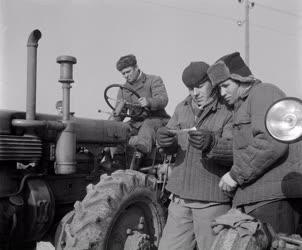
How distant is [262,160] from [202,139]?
568mm

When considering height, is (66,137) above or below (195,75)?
below

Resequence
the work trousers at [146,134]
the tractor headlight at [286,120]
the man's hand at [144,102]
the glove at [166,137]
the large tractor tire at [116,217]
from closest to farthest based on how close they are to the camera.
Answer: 1. the tractor headlight at [286,120]
2. the glove at [166,137]
3. the large tractor tire at [116,217]
4. the work trousers at [146,134]
5. the man's hand at [144,102]

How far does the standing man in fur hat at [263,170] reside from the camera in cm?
321

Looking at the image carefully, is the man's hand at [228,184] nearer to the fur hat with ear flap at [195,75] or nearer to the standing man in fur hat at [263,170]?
the standing man in fur hat at [263,170]

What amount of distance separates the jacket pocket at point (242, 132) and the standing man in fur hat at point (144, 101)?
191 cm

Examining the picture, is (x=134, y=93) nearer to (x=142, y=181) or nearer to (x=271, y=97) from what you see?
(x=142, y=181)

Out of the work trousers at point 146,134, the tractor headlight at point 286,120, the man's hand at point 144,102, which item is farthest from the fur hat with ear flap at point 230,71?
the man's hand at point 144,102

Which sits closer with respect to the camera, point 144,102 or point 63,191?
point 63,191

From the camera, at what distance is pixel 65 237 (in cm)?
416

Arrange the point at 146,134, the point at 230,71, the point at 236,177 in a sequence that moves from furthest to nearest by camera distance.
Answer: the point at 146,134, the point at 230,71, the point at 236,177

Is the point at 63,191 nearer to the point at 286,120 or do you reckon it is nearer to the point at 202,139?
the point at 202,139

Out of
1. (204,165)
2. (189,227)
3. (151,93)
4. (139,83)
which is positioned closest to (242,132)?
(204,165)

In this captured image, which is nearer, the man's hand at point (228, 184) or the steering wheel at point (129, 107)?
the man's hand at point (228, 184)

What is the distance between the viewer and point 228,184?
3492 millimetres
